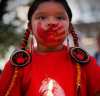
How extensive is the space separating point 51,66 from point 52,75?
0.06 metres

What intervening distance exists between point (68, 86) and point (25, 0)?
248 inches

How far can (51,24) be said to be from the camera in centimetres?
321

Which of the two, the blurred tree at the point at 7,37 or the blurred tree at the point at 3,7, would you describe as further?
the blurred tree at the point at 3,7

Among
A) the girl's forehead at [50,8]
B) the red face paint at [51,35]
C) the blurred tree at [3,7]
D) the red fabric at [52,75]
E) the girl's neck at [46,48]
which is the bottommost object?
the red fabric at [52,75]

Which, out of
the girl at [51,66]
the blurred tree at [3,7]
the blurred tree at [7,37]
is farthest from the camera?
the blurred tree at [3,7]

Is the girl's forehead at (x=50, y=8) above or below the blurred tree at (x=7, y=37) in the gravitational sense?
below

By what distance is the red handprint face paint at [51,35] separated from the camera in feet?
10.6

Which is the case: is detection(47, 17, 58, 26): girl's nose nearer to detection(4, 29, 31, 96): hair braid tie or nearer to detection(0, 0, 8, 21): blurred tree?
detection(4, 29, 31, 96): hair braid tie

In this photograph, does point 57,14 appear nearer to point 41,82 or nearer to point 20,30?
point 41,82

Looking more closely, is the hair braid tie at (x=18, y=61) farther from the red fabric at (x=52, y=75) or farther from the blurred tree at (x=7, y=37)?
the blurred tree at (x=7, y=37)

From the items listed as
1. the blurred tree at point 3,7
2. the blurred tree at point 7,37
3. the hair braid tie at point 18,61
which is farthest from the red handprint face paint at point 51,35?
the blurred tree at point 3,7

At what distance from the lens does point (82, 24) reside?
40.9 feet

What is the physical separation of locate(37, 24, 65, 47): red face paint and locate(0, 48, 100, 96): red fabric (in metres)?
0.07

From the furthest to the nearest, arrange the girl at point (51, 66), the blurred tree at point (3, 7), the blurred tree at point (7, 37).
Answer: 1. the blurred tree at point (3, 7)
2. the blurred tree at point (7, 37)
3. the girl at point (51, 66)
